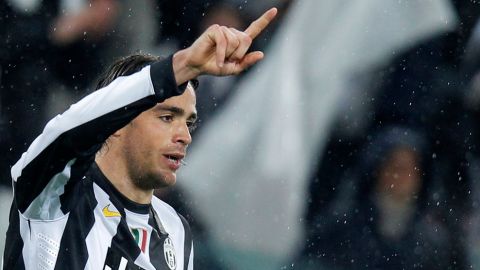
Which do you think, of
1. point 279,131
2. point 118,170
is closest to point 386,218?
point 279,131

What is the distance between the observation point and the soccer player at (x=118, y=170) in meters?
1.49

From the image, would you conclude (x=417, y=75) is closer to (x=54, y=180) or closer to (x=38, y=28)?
(x=38, y=28)

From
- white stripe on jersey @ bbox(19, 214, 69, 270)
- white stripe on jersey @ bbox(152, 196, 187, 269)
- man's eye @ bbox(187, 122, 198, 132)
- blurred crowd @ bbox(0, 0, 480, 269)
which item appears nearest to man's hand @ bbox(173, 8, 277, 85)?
white stripe on jersey @ bbox(19, 214, 69, 270)

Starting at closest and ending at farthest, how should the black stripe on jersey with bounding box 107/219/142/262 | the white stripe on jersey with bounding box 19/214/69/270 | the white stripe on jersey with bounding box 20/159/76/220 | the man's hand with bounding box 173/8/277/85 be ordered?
the man's hand with bounding box 173/8/277/85 < the white stripe on jersey with bounding box 20/159/76/220 < the white stripe on jersey with bounding box 19/214/69/270 < the black stripe on jersey with bounding box 107/219/142/262

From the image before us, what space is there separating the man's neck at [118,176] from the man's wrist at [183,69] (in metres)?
0.59

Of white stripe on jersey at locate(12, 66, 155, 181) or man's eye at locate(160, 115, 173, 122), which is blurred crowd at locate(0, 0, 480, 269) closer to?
man's eye at locate(160, 115, 173, 122)

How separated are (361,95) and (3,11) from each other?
1285 mm

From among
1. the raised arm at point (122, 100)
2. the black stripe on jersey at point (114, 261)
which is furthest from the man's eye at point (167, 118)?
the raised arm at point (122, 100)

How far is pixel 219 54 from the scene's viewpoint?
139cm

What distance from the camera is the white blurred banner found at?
10.4 feet

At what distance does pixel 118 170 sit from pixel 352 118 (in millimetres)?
1368

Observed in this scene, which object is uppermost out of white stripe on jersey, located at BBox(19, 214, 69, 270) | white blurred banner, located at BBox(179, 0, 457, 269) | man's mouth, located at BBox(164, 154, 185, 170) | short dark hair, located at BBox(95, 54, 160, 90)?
short dark hair, located at BBox(95, 54, 160, 90)

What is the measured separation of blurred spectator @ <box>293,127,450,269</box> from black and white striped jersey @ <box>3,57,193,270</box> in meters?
0.98

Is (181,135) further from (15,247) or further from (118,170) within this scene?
(15,247)
